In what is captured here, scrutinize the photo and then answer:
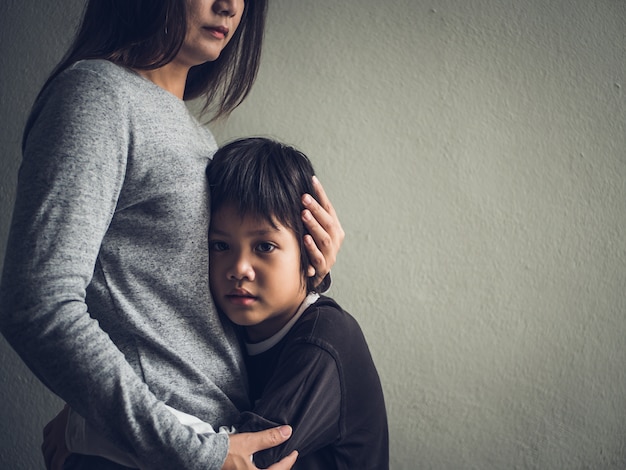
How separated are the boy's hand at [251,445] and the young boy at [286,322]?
2 cm

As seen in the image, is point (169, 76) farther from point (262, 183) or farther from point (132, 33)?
point (262, 183)

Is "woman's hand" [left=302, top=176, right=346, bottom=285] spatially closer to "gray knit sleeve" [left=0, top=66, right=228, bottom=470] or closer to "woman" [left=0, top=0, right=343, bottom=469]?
"woman" [left=0, top=0, right=343, bottom=469]

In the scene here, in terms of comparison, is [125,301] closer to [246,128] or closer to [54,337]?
[54,337]

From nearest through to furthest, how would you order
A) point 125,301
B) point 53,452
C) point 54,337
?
1. point 54,337
2. point 125,301
3. point 53,452

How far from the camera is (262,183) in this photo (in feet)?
3.26

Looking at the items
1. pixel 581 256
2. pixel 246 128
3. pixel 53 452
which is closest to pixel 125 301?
pixel 53 452

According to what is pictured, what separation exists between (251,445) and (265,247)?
340mm

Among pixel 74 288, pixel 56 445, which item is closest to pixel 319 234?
pixel 74 288

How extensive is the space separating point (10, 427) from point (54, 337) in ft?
3.11

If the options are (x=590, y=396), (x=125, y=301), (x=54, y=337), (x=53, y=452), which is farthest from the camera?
(x=590, y=396)

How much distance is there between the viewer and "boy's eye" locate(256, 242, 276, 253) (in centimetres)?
100

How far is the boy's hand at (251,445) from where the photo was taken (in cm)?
81

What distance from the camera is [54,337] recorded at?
73 centimetres

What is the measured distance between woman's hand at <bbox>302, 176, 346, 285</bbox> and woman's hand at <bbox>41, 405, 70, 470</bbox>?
53 cm
